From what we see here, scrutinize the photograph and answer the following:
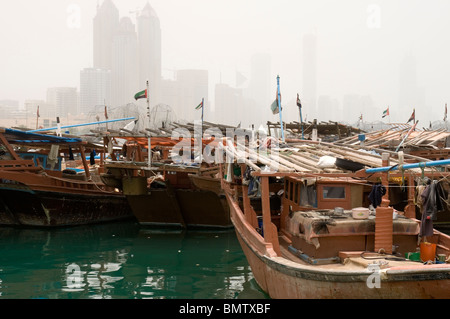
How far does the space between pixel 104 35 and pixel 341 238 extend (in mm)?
98423

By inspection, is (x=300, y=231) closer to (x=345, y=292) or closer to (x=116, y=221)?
(x=345, y=292)

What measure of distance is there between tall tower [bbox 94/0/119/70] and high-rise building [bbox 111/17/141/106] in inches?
208

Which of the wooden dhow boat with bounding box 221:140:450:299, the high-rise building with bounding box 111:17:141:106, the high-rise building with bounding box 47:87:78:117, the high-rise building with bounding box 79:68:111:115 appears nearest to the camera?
the wooden dhow boat with bounding box 221:140:450:299

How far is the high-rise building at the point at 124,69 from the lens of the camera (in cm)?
8706

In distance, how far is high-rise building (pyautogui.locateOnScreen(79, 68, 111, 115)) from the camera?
85562 mm

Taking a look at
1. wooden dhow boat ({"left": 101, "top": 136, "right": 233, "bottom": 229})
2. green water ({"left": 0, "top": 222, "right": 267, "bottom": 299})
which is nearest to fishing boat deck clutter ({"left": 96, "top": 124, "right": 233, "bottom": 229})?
wooden dhow boat ({"left": 101, "top": 136, "right": 233, "bottom": 229})

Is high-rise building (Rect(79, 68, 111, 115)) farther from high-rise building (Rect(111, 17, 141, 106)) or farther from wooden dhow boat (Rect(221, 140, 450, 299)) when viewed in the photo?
wooden dhow boat (Rect(221, 140, 450, 299))

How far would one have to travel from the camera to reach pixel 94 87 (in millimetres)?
87562

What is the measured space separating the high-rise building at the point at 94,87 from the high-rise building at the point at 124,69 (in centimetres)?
130

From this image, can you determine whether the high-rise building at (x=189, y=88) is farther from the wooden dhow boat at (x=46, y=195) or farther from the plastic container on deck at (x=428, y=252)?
the plastic container on deck at (x=428, y=252)

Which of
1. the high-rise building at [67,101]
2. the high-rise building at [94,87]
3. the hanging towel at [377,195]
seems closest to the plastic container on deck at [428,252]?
the hanging towel at [377,195]

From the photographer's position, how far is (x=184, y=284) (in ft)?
36.5
